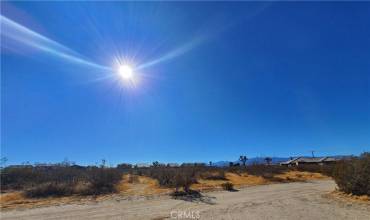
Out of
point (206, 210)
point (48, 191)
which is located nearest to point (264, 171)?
point (48, 191)

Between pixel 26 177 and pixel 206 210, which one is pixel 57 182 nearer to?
pixel 26 177

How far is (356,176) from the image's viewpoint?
607 inches

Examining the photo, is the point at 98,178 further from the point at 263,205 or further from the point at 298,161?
the point at 298,161

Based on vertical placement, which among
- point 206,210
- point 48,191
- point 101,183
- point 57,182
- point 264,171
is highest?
point 264,171

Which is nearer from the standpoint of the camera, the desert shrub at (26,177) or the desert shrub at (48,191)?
the desert shrub at (48,191)

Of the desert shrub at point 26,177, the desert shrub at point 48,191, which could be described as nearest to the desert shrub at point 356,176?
the desert shrub at point 48,191

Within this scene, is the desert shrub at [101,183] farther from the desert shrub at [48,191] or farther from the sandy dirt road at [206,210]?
the sandy dirt road at [206,210]

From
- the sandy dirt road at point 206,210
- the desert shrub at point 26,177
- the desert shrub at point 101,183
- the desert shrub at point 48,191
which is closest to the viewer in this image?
the sandy dirt road at point 206,210

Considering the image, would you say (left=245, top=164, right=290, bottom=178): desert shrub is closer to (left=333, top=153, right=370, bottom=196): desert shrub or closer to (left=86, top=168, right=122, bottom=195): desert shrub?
(left=333, top=153, right=370, bottom=196): desert shrub

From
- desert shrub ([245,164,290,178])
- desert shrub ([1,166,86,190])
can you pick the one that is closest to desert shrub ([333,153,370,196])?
desert shrub ([245,164,290,178])

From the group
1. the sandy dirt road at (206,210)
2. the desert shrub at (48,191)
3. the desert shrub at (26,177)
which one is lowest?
the sandy dirt road at (206,210)

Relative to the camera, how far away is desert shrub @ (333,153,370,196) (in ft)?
48.4

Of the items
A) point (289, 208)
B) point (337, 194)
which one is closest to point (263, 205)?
point (289, 208)

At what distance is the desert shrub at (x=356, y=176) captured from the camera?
48.4 feet
